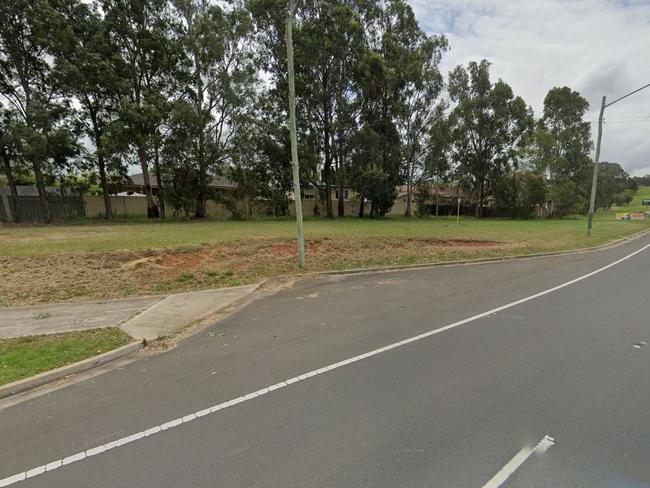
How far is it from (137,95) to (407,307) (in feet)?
94.1

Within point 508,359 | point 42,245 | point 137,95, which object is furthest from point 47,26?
point 508,359

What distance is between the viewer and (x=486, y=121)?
4656 centimetres

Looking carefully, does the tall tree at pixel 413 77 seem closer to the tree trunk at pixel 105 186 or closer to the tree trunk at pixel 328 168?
the tree trunk at pixel 328 168

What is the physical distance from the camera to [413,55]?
34750 millimetres

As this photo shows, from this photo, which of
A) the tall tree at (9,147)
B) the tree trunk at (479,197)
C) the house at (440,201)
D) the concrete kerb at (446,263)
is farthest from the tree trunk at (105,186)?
the tree trunk at (479,197)

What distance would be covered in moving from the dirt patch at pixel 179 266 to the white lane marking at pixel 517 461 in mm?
7974

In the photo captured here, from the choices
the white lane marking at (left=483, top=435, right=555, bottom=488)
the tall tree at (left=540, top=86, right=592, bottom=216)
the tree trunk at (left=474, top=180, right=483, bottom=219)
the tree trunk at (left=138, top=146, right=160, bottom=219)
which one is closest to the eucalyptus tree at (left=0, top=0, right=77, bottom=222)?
the tree trunk at (left=138, top=146, right=160, bottom=219)

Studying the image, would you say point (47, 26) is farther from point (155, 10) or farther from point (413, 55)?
point (413, 55)

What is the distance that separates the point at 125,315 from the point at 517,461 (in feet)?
21.8

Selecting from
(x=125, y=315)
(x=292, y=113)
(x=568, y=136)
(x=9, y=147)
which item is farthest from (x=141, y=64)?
(x=568, y=136)

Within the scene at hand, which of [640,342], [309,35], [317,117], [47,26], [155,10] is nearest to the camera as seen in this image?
[640,342]

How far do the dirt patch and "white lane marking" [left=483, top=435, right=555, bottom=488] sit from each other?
7974mm

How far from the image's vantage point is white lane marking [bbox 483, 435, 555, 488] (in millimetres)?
2602

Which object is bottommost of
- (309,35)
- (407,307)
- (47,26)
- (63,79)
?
(407,307)
